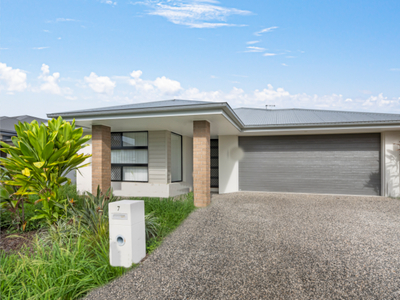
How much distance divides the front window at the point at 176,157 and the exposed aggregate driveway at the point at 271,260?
4.34m

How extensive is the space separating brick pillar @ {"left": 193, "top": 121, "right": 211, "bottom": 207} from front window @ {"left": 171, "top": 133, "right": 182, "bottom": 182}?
3.56 metres

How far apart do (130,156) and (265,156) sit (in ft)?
20.4

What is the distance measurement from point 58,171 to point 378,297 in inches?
228

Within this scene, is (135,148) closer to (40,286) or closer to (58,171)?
(58,171)

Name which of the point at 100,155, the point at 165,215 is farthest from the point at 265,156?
the point at 100,155

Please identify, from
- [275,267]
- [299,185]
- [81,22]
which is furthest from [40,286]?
[299,185]

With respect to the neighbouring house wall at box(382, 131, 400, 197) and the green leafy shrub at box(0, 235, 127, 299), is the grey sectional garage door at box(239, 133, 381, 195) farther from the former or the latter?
the green leafy shrub at box(0, 235, 127, 299)

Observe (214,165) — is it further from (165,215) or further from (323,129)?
(165,215)

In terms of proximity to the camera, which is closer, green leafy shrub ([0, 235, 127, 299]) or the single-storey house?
green leafy shrub ([0, 235, 127, 299])

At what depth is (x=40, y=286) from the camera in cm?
300

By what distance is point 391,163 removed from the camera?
9398 mm

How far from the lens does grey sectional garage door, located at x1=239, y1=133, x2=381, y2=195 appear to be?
9836 mm

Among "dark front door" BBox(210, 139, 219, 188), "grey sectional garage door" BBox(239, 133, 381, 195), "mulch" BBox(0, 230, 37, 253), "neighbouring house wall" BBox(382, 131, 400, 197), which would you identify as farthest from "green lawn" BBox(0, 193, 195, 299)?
"neighbouring house wall" BBox(382, 131, 400, 197)

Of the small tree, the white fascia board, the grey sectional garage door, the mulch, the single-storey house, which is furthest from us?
the grey sectional garage door
